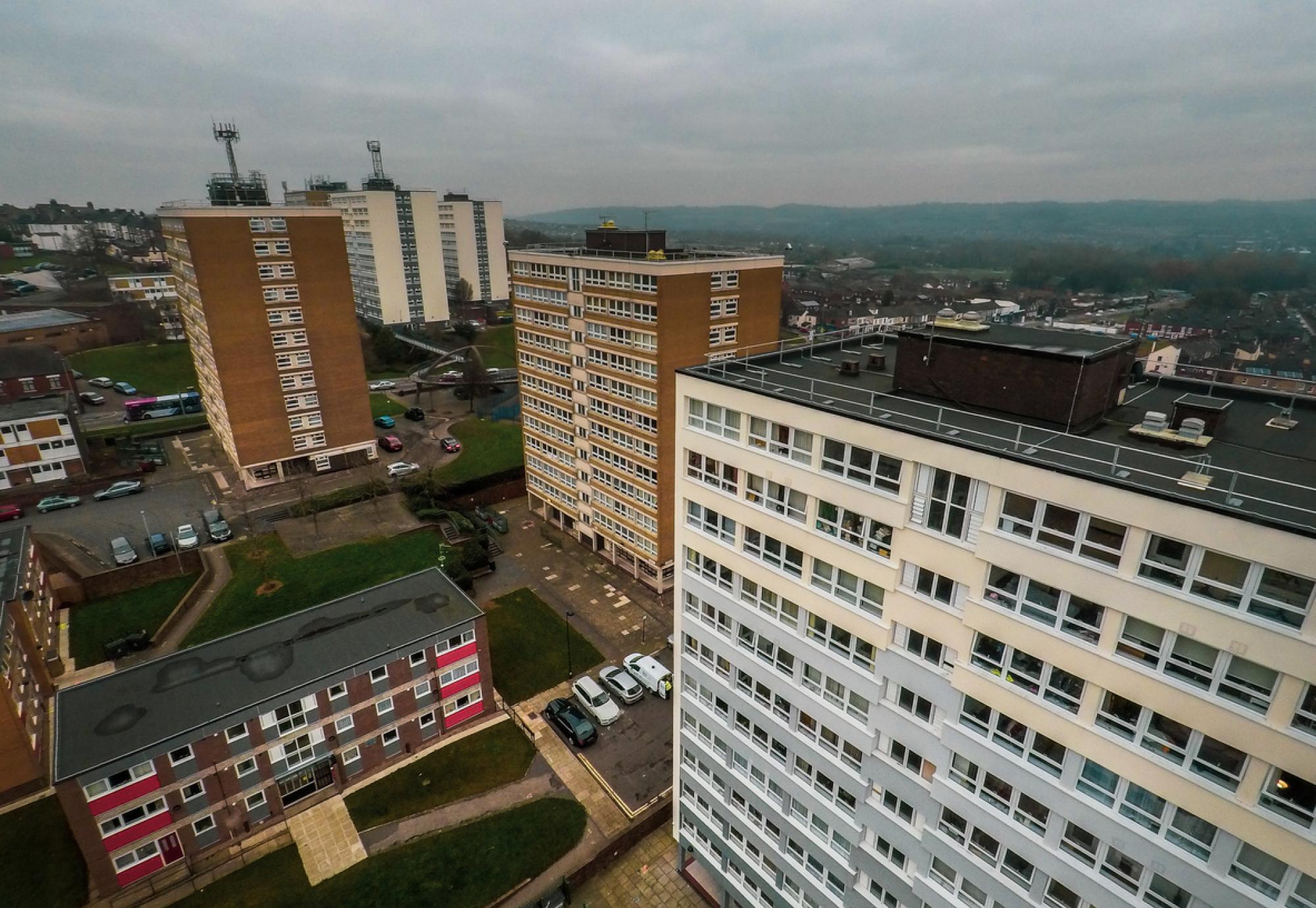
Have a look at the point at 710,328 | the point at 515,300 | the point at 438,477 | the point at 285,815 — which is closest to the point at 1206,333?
the point at 710,328

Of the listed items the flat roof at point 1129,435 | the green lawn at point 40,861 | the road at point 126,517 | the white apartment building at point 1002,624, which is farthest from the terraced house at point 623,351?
the green lawn at point 40,861

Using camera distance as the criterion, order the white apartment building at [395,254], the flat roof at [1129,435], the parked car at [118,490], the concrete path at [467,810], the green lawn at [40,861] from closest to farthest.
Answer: the flat roof at [1129,435]
the green lawn at [40,861]
the concrete path at [467,810]
the parked car at [118,490]
the white apartment building at [395,254]

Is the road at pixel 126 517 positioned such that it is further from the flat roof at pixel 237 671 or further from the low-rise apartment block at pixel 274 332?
the flat roof at pixel 237 671

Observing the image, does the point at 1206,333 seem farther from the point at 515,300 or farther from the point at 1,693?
the point at 1,693

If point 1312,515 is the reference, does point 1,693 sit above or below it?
below

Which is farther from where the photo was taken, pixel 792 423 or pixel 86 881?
pixel 86 881

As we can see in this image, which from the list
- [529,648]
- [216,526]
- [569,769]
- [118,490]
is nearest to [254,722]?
[569,769]
